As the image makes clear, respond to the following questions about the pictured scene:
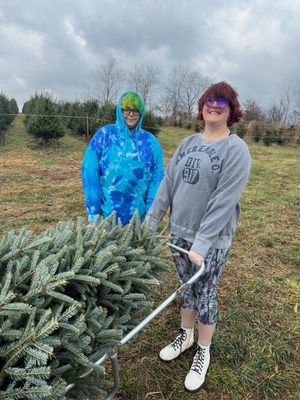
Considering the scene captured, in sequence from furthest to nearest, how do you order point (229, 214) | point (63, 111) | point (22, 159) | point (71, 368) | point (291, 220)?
point (63, 111) < point (22, 159) < point (291, 220) < point (229, 214) < point (71, 368)

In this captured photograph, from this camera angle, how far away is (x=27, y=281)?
1459 millimetres

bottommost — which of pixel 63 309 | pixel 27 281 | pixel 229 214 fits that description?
pixel 63 309

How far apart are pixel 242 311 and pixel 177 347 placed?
38.9 inches

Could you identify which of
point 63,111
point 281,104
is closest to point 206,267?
point 63,111

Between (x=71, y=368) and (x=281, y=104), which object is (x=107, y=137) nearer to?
(x=71, y=368)

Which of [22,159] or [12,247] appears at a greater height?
[12,247]

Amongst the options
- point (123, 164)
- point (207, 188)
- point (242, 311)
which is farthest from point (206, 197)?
point (242, 311)

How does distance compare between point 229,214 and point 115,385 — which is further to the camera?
point 229,214

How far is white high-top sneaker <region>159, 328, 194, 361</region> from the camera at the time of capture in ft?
8.85

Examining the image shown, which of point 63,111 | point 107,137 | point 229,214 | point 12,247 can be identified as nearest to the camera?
point 12,247

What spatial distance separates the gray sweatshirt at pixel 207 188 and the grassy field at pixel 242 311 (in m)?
1.17

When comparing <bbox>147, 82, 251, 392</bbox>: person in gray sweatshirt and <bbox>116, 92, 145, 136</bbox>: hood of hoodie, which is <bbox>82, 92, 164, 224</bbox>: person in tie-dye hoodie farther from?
<bbox>147, 82, 251, 392</bbox>: person in gray sweatshirt

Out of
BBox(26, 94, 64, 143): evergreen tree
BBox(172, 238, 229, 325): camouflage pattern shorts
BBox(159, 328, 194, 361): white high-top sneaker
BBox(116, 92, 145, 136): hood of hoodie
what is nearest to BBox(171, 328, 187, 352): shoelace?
BBox(159, 328, 194, 361): white high-top sneaker

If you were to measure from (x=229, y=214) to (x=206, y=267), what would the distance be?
428 millimetres
